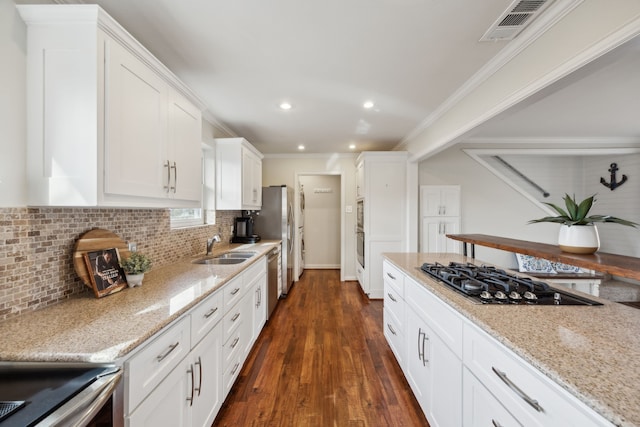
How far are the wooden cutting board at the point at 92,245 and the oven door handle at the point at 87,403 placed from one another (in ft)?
2.57

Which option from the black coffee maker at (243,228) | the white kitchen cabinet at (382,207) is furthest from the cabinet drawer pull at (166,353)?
the white kitchen cabinet at (382,207)

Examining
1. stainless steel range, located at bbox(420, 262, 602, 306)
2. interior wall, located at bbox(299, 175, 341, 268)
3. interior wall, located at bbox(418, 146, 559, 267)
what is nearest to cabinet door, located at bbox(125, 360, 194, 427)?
stainless steel range, located at bbox(420, 262, 602, 306)

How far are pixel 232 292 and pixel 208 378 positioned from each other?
0.54m

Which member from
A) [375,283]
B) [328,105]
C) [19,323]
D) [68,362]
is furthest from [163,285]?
[375,283]

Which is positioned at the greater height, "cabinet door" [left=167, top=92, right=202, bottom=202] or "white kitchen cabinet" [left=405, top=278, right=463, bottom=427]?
"cabinet door" [left=167, top=92, right=202, bottom=202]

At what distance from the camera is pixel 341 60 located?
6.41 ft

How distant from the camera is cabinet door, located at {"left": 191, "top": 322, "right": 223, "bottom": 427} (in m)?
1.33

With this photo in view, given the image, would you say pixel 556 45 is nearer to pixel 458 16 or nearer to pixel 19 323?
pixel 458 16

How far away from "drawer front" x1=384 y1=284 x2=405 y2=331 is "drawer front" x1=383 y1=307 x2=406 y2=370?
3 centimetres

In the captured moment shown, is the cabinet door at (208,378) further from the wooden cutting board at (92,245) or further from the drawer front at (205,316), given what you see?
the wooden cutting board at (92,245)

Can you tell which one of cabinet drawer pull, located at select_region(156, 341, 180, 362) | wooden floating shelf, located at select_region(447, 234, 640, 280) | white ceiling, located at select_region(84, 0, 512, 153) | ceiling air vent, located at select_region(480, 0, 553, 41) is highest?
white ceiling, located at select_region(84, 0, 512, 153)

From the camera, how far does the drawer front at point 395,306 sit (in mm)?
2051

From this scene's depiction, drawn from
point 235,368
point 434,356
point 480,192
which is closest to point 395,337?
point 434,356

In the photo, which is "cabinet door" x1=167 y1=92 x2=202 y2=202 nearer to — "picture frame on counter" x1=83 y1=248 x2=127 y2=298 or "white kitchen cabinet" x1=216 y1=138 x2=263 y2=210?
"picture frame on counter" x1=83 y1=248 x2=127 y2=298
